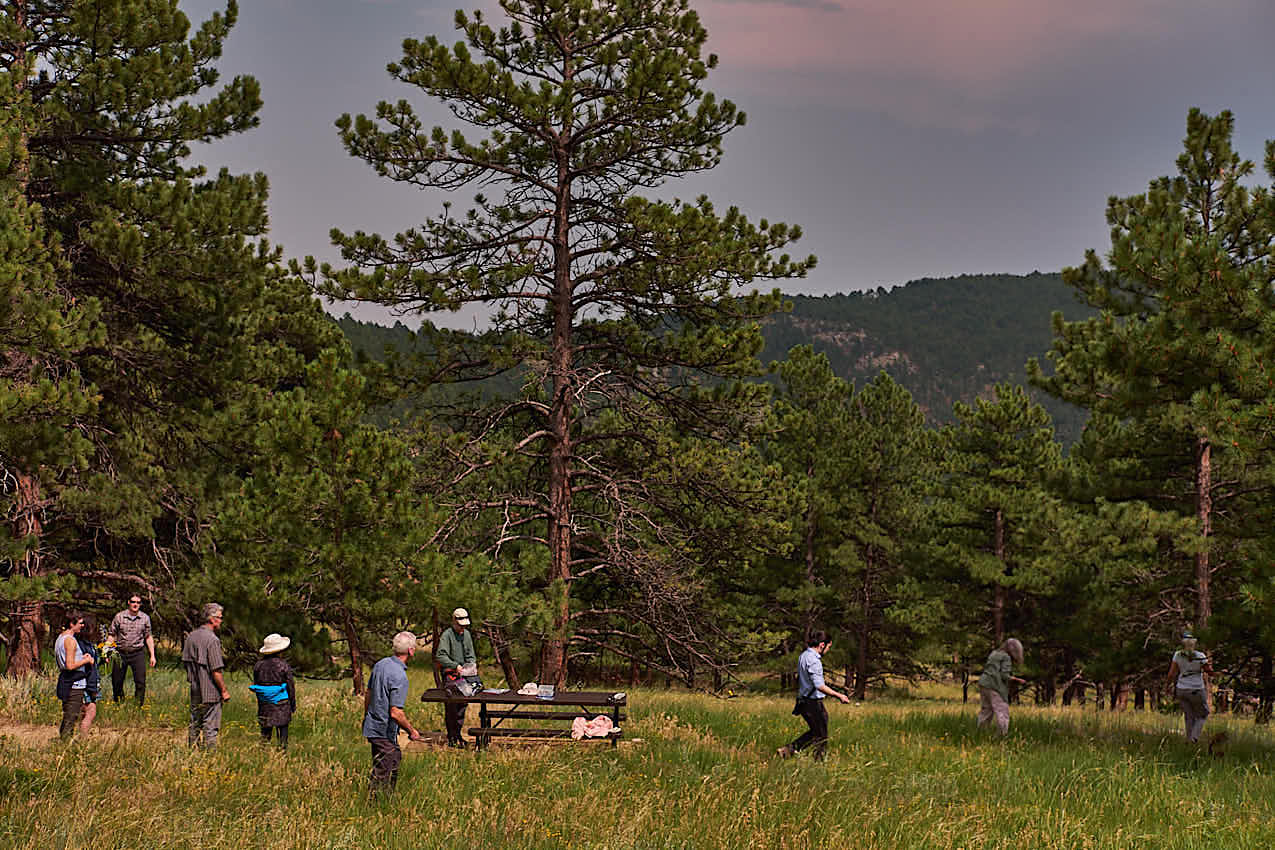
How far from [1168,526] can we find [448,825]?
47.3ft

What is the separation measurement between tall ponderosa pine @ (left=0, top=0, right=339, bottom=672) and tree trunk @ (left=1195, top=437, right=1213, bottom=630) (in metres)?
17.9

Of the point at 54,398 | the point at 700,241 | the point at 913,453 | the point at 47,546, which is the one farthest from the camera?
the point at 913,453

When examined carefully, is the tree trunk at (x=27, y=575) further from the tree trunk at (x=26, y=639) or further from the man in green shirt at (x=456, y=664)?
the man in green shirt at (x=456, y=664)

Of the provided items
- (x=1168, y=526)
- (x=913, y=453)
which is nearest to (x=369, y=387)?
(x=1168, y=526)

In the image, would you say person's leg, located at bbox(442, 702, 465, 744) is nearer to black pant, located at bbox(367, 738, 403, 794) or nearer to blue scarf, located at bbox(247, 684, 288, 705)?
blue scarf, located at bbox(247, 684, 288, 705)

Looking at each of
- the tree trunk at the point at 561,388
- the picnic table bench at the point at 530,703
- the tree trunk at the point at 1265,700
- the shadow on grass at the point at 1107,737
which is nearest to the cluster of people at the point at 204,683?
the picnic table bench at the point at 530,703

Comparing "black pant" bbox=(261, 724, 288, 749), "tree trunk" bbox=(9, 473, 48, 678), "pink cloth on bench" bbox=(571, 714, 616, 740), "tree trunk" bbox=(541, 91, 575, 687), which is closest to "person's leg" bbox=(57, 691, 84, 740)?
"black pant" bbox=(261, 724, 288, 749)

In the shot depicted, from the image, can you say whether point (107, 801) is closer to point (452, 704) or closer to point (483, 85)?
point (452, 704)

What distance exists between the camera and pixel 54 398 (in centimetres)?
1306

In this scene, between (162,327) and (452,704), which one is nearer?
(452,704)

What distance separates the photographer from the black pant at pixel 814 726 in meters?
10.2

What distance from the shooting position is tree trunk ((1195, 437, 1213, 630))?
1681 cm

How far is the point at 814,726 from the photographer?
1028 centimetres

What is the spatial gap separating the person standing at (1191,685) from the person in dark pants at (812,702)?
15.4 feet
